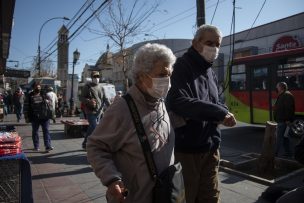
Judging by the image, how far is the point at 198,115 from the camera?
2762 millimetres

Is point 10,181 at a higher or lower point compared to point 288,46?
lower

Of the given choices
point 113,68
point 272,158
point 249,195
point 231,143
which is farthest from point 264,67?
point 113,68

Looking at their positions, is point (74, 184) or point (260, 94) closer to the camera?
point (74, 184)

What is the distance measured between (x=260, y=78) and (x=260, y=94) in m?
0.61

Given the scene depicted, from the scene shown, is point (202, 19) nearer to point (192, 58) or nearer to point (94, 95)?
point (94, 95)

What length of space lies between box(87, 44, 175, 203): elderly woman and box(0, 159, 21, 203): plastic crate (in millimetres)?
1989

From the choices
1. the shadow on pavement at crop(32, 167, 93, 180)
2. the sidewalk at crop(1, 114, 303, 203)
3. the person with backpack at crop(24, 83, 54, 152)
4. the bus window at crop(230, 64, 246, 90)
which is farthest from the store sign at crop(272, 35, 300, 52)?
the shadow on pavement at crop(32, 167, 93, 180)

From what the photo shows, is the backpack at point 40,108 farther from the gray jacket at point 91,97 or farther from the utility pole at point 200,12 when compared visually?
the utility pole at point 200,12

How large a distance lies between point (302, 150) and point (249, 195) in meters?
3.14

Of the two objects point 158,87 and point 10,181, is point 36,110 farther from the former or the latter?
point 158,87

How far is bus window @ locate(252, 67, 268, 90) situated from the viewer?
44.4 ft

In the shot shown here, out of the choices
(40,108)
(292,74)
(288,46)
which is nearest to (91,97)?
(40,108)

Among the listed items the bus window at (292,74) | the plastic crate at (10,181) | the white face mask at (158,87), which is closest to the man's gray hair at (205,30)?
the white face mask at (158,87)

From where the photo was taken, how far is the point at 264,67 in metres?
13.6
